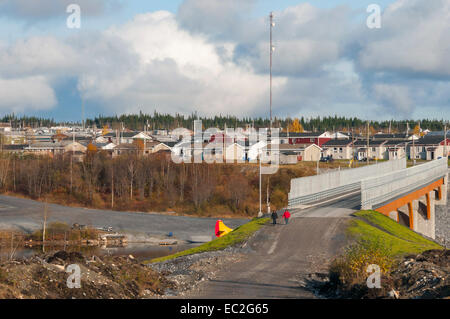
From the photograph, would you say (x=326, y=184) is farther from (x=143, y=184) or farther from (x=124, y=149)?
(x=124, y=149)

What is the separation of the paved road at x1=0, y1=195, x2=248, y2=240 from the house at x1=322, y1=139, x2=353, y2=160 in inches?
2861

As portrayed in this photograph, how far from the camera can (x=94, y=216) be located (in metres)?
78.2

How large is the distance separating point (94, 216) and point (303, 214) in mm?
43340

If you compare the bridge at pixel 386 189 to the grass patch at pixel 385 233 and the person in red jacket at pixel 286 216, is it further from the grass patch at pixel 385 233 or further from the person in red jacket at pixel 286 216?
the person in red jacket at pixel 286 216

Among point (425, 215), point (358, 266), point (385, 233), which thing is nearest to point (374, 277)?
point (358, 266)

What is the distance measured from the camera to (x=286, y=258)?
29.2m

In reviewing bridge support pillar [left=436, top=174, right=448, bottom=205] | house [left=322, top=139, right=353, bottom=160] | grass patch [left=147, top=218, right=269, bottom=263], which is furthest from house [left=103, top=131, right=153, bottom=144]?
grass patch [left=147, top=218, right=269, bottom=263]

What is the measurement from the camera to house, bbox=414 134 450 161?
14088 cm

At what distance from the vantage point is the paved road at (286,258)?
2228 centimetres

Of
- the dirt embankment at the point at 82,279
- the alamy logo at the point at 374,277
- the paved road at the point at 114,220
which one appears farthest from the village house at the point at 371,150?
the dirt embankment at the point at 82,279

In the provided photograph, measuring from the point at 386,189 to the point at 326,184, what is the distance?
587 centimetres

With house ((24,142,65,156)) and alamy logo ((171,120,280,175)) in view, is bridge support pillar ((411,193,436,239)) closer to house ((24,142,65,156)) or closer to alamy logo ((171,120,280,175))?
alamy logo ((171,120,280,175))

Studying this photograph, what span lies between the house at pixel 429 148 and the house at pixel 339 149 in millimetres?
14771

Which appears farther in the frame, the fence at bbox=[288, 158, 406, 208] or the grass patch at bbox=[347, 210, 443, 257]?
the fence at bbox=[288, 158, 406, 208]
